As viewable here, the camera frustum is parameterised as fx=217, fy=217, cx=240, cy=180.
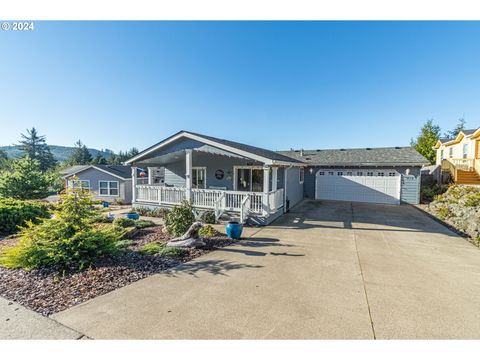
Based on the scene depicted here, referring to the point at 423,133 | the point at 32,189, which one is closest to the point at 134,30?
the point at 32,189

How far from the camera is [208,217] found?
9.73m

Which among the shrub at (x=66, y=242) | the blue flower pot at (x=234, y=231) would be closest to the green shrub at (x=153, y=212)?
the blue flower pot at (x=234, y=231)

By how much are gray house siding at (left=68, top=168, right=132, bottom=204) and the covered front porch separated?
6.31m

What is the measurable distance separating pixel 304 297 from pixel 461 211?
1043 cm

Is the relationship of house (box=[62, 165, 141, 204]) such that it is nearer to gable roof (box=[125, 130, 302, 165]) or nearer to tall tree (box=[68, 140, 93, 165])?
gable roof (box=[125, 130, 302, 165])

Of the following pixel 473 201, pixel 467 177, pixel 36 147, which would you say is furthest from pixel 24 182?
pixel 36 147

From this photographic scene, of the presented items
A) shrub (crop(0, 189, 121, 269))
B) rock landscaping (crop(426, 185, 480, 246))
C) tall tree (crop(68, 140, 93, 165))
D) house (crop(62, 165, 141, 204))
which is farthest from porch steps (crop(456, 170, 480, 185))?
tall tree (crop(68, 140, 93, 165))

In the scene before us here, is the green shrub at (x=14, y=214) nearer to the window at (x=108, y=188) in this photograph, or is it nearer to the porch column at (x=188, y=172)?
the porch column at (x=188, y=172)

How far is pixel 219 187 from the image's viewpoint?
40.8 feet

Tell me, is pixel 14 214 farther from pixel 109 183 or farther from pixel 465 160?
pixel 465 160

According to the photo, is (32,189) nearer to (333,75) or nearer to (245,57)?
(245,57)

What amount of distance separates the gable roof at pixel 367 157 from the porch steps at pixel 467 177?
3111 mm

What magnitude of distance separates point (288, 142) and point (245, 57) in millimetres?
20333

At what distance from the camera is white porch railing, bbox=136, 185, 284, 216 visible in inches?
369
